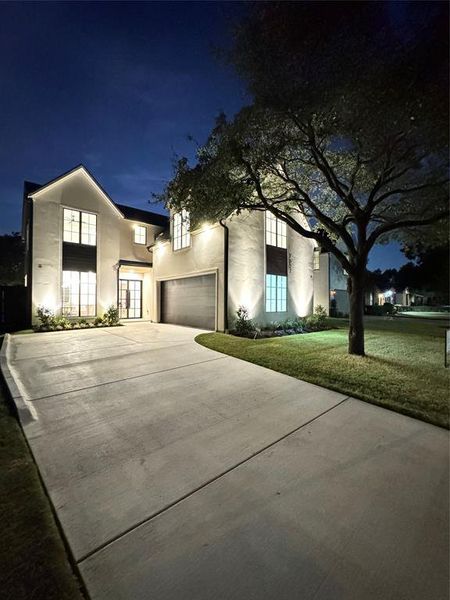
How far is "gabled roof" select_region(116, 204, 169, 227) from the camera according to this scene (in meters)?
16.5

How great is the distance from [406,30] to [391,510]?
7.77 meters

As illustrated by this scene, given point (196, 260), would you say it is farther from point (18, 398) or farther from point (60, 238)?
point (18, 398)

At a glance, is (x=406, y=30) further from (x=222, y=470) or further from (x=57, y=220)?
(x=57, y=220)

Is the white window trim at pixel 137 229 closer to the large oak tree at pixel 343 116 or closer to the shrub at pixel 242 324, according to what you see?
the large oak tree at pixel 343 116

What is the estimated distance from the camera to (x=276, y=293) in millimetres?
13102

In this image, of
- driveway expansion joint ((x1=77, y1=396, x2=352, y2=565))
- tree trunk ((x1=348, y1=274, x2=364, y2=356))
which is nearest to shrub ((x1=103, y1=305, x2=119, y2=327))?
tree trunk ((x1=348, y1=274, x2=364, y2=356))

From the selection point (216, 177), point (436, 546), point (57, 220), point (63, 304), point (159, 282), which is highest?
point (57, 220)

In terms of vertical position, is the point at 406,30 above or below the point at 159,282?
above

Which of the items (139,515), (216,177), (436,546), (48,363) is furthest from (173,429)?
(216,177)

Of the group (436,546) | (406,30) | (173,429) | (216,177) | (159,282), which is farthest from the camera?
(159,282)

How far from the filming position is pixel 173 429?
3326 millimetres

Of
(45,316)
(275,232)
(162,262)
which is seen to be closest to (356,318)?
(275,232)

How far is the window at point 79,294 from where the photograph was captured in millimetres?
13211

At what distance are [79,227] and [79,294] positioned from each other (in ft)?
11.7
